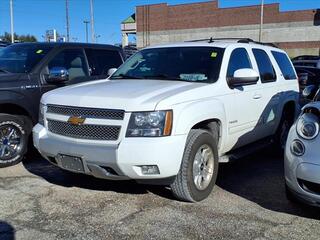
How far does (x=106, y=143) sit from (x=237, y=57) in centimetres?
243

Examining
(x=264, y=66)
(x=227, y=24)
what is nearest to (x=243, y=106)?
(x=264, y=66)

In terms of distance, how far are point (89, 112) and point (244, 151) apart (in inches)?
93.9

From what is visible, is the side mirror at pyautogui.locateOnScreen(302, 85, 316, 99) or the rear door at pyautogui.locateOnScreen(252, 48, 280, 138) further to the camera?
the rear door at pyautogui.locateOnScreen(252, 48, 280, 138)

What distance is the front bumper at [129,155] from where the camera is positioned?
437 centimetres

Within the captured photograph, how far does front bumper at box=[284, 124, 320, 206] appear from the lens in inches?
164

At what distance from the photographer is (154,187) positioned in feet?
18.2

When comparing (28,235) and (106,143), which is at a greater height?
(106,143)

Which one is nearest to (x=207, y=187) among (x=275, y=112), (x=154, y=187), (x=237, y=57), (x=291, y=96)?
(x=154, y=187)

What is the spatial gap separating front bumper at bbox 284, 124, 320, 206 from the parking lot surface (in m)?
0.34

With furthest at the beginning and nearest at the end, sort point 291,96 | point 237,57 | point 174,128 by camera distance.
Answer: point 291,96 < point 237,57 < point 174,128

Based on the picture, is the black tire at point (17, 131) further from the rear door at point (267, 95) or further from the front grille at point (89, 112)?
the rear door at point (267, 95)

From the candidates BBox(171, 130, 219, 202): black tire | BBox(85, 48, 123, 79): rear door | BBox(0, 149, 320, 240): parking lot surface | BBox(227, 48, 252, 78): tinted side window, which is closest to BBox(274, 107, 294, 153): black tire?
BBox(0, 149, 320, 240): parking lot surface

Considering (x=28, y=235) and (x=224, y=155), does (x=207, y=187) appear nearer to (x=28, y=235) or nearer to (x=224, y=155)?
(x=224, y=155)

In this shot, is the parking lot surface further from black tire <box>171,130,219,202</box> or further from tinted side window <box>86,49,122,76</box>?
tinted side window <box>86,49,122,76</box>
